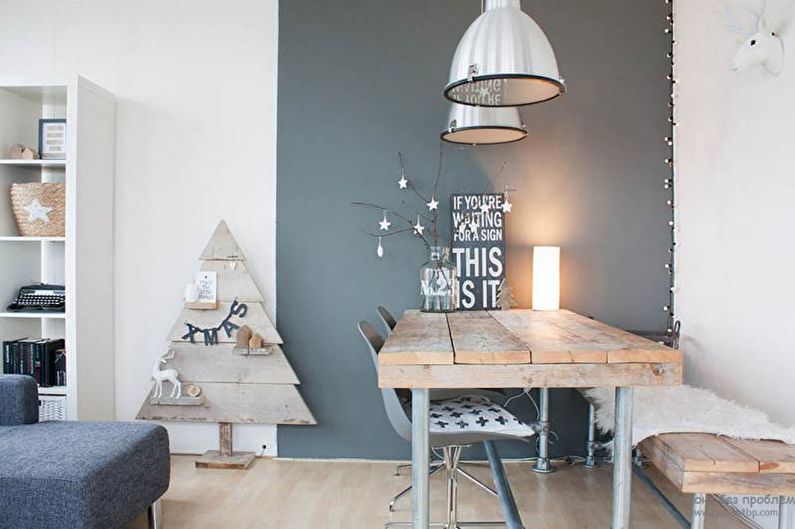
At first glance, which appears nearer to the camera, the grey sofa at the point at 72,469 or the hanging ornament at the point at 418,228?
the grey sofa at the point at 72,469

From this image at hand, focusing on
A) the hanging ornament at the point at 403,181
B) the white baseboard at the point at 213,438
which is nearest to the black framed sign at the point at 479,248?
the hanging ornament at the point at 403,181

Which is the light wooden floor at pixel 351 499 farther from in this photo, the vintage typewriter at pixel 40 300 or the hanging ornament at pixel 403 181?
the hanging ornament at pixel 403 181

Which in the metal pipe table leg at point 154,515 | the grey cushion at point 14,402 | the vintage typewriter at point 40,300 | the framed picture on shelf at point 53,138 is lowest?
the metal pipe table leg at point 154,515

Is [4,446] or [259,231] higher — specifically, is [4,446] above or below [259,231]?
below

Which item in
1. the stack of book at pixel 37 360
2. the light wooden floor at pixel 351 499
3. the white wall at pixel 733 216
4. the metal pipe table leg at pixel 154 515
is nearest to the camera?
the white wall at pixel 733 216

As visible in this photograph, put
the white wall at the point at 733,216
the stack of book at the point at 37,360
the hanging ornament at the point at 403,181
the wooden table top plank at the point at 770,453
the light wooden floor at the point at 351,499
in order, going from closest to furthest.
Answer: the wooden table top plank at the point at 770,453 < the white wall at the point at 733,216 < the light wooden floor at the point at 351,499 < the stack of book at the point at 37,360 < the hanging ornament at the point at 403,181

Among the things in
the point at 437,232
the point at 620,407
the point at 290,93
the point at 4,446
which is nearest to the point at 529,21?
the point at 620,407

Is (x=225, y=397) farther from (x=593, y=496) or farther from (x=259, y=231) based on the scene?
(x=593, y=496)

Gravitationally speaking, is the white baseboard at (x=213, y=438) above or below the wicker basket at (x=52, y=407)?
below

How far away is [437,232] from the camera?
11.5 ft

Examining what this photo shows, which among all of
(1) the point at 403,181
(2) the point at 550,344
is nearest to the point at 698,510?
(2) the point at 550,344

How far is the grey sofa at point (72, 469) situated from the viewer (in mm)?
2016

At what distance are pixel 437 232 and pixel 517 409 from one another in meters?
1.10

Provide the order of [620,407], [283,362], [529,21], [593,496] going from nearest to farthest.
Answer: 1. [620,407]
2. [529,21]
3. [593,496]
4. [283,362]
